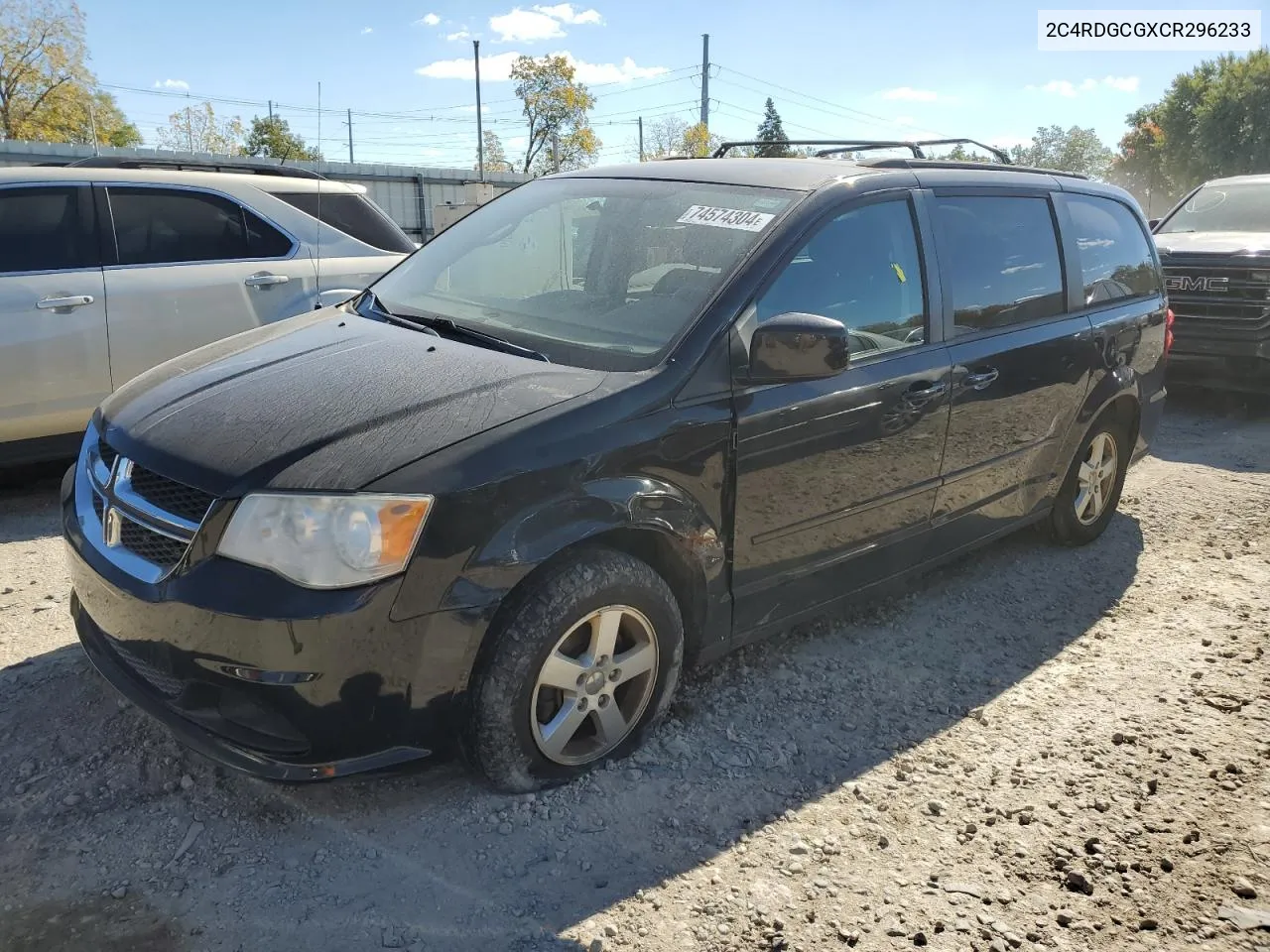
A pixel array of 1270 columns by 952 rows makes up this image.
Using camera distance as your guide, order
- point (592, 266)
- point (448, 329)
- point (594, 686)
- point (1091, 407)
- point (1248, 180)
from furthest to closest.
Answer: point (1248, 180), point (1091, 407), point (592, 266), point (448, 329), point (594, 686)

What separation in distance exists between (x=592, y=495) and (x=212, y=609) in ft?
3.21

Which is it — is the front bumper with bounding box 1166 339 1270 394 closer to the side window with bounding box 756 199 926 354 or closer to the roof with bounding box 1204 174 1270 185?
the roof with bounding box 1204 174 1270 185

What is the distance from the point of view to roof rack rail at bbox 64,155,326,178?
18.7ft

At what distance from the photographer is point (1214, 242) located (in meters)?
9.03

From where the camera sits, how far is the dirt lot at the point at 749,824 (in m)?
2.41

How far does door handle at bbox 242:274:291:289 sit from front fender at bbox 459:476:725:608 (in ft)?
12.6

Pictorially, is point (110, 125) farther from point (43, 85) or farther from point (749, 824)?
point (749, 824)

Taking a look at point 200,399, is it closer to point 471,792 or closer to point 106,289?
point 471,792

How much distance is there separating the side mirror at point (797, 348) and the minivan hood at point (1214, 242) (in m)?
6.67

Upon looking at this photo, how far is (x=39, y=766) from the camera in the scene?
113 inches

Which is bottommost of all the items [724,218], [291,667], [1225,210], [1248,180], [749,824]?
[749,824]

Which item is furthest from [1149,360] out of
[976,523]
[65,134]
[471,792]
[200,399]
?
[65,134]

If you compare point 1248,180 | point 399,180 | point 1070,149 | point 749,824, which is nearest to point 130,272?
point 749,824

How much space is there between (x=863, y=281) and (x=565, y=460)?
148 cm
